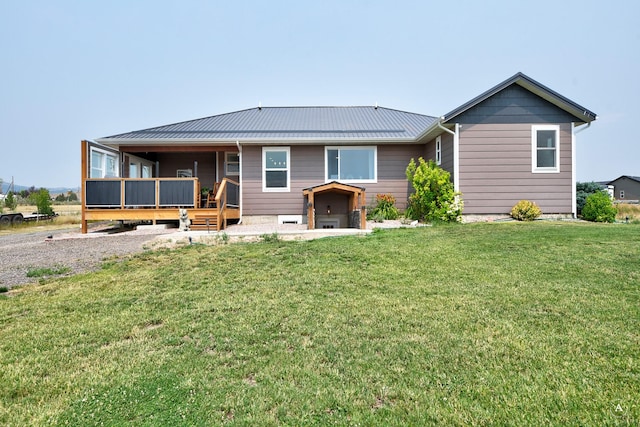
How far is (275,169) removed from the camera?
43.0ft

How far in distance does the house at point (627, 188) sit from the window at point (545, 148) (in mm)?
50742

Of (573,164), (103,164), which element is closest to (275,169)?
(103,164)

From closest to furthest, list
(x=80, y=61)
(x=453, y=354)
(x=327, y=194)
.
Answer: (x=453, y=354) → (x=327, y=194) → (x=80, y=61)

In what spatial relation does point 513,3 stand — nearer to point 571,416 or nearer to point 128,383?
point 571,416

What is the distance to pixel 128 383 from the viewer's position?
91.7 inches

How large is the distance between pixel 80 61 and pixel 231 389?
1884cm

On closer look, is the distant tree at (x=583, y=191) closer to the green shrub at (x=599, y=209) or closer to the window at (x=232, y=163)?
the green shrub at (x=599, y=209)

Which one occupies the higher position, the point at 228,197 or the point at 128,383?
the point at 228,197

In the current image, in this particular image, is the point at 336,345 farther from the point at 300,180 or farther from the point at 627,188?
the point at 627,188

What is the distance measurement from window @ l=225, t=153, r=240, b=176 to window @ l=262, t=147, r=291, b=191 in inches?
78.5

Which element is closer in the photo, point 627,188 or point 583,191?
point 583,191

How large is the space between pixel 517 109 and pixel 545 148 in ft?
5.13

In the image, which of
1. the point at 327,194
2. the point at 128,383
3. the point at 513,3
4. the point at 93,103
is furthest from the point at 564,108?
the point at 93,103

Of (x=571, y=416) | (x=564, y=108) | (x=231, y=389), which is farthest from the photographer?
(x=564, y=108)
